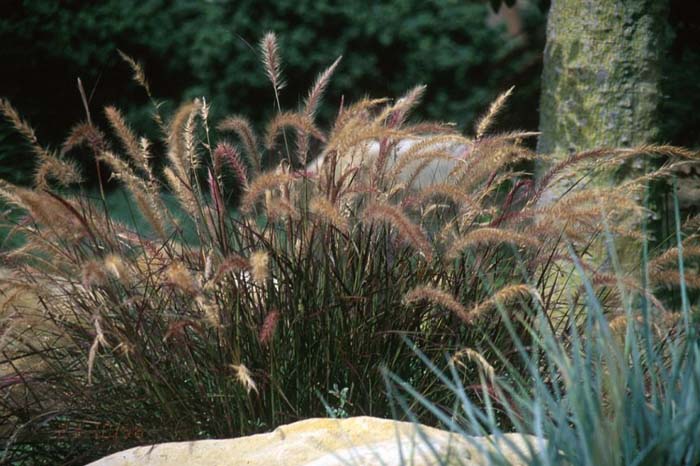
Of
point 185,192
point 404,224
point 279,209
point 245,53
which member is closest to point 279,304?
point 279,209

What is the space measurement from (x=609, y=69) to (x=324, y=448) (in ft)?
10.0

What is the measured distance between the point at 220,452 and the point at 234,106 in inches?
272

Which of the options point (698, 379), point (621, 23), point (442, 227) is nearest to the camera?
point (698, 379)

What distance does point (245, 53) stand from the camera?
914 centimetres

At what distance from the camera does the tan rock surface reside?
2.40m

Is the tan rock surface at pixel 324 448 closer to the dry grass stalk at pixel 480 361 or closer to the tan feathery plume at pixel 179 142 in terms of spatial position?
the dry grass stalk at pixel 480 361

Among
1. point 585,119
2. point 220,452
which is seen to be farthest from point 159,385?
point 585,119

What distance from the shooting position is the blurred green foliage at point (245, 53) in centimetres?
894

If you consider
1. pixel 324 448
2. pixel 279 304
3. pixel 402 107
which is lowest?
pixel 324 448

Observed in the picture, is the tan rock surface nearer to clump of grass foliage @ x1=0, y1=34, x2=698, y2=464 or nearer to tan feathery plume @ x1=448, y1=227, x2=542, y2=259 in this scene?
clump of grass foliage @ x1=0, y1=34, x2=698, y2=464

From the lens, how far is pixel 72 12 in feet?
29.5

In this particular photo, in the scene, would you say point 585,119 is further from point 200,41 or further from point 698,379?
point 200,41

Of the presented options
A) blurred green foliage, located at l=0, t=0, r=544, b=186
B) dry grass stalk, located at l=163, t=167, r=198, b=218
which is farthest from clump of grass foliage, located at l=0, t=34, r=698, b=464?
blurred green foliage, located at l=0, t=0, r=544, b=186

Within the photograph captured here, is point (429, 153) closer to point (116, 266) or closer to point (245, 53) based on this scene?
point (116, 266)
